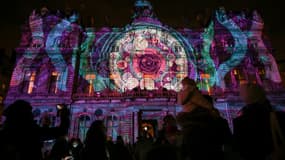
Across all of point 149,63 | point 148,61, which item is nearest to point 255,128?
point 149,63

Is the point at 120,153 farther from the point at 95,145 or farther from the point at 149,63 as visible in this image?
the point at 149,63

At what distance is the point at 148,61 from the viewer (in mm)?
28922

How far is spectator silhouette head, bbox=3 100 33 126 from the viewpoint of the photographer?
445cm

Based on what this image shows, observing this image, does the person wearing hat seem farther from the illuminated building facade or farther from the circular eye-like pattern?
the circular eye-like pattern

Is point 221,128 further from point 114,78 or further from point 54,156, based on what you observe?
point 114,78

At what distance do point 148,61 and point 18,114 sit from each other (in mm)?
24850

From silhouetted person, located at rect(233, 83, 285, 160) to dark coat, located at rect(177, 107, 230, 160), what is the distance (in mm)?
309

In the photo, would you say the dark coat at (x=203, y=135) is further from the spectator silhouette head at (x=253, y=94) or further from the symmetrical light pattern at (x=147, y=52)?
the symmetrical light pattern at (x=147, y=52)

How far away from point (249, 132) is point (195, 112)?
962mm

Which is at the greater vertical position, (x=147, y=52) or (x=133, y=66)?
(x=147, y=52)

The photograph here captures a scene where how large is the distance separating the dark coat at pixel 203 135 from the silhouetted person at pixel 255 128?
0.31 m

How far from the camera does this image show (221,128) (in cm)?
401

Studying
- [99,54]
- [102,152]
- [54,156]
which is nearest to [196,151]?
[102,152]

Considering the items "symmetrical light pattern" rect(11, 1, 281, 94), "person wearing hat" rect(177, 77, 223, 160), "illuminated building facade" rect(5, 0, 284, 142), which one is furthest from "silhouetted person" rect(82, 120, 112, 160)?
"symmetrical light pattern" rect(11, 1, 281, 94)
